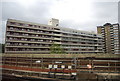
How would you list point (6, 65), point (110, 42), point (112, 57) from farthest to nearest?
point (110, 42) < point (6, 65) < point (112, 57)

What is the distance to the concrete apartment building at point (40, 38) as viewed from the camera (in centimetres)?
3133

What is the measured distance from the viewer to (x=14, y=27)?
31.9 m

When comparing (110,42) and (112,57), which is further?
(110,42)

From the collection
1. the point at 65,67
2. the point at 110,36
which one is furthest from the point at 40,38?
the point at 110,36

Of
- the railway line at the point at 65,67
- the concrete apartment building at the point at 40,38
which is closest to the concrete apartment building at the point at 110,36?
the concrete apartment building at the point at 40,38

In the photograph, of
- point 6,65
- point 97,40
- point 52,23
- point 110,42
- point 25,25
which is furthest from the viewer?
point 110,42

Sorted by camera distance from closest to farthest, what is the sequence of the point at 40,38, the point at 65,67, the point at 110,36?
the point at 65,67 → the point at 40,38 → the point at 110,36

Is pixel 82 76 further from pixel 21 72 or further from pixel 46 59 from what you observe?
pixel 21 72

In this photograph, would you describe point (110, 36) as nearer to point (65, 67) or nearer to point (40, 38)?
point (40, 38)

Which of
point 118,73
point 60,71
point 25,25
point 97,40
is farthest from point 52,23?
point 118,73

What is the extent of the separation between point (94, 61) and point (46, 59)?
23.4ft

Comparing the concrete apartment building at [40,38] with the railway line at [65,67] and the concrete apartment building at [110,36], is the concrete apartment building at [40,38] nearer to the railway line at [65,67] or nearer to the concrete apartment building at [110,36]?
the railway line at [65,67]

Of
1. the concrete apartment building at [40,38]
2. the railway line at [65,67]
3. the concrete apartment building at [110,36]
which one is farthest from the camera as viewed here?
the concrete apartment building at [110,36]

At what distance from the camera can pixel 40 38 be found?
119 feet
